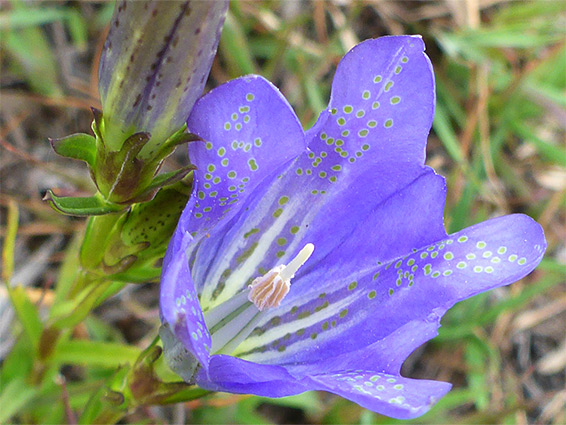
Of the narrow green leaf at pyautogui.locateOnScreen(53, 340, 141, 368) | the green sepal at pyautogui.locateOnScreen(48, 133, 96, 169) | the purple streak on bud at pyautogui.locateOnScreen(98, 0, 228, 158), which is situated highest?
the purple streak on bud at pyautogui.locateOnScreen(98, 0, 228, 158)

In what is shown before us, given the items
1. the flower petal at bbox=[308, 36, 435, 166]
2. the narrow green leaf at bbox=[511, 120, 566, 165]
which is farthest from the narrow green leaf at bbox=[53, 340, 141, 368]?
the narrow green leaf at bbox=[511, 120, 566, 165]

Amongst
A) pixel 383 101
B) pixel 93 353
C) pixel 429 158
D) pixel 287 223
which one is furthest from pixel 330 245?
pixel 429 158

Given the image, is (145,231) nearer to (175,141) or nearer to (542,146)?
(175,141)

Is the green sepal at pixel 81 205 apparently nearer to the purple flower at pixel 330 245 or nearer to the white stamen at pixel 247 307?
the purple flower at pixel 330 245

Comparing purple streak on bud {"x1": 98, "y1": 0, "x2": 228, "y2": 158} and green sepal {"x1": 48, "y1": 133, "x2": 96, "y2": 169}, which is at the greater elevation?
purple streak on bud {"x1": 98, "y1": 0, "x2": 228, "y2": 158}

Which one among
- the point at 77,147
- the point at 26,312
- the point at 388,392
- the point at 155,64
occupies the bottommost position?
the point at 26,312

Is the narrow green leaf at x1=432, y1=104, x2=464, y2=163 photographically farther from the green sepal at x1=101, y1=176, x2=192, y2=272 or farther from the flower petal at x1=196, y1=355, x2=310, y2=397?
the flower petal at x1=196, y1=355, x2=310, y2=397

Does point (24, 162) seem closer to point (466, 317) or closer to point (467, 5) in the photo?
point (466, 317)
